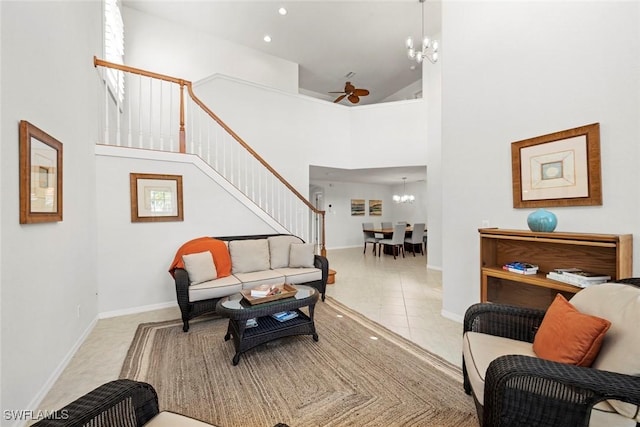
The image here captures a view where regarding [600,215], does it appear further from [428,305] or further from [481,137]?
[428,305]

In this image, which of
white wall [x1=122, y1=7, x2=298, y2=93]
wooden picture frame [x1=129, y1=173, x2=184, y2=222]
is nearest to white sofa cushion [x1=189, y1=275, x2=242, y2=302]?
wooden picture frame [x1=129, y1=173, x2=184, y2=222]

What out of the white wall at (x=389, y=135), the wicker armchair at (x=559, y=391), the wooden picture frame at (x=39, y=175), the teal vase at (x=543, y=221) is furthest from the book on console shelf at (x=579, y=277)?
the white wall at (x=389, y=135)

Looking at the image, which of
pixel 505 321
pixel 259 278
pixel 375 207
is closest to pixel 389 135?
pixel 375 207

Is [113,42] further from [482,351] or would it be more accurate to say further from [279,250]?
[482,351]

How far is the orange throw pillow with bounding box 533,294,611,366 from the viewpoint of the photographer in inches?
48.4

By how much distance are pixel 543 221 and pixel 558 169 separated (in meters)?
0.48

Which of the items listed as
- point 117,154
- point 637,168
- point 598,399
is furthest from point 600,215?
point 117,154

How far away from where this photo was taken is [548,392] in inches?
42.1

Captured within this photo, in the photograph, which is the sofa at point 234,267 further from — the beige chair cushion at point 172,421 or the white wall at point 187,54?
the white wall at point 187,54

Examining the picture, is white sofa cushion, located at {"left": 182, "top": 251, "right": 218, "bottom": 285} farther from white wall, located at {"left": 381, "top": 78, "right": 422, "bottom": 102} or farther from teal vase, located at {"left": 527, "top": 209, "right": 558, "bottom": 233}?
white wall, located at {"left": 381, "top": 78, "right": 422, "bottom": 102}

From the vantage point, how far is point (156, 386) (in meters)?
1.90

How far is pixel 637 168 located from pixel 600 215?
0.37 meters

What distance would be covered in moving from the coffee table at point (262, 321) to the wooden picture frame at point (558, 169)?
87.0 inches

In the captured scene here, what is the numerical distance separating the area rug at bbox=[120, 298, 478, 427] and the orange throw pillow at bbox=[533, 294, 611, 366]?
63cm
